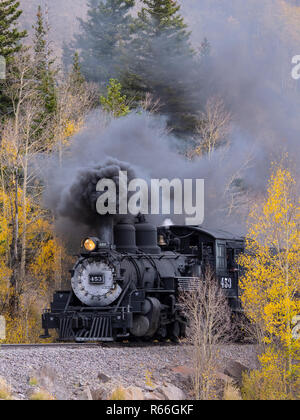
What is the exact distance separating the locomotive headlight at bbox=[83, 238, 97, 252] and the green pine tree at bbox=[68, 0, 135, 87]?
97.1 ft

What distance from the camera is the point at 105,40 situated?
52.8 m

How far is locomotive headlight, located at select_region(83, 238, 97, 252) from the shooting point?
749 inches

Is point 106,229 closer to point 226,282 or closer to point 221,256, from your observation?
point 221,256

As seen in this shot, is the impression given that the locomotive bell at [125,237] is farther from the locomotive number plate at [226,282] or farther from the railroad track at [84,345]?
the locomotive number plate at [226,282]

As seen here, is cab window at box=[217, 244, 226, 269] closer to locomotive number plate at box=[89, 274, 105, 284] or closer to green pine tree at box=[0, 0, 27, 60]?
locomotive number plate at box=[89, 274, 105, 284]

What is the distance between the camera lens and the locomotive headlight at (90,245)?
1902 cm

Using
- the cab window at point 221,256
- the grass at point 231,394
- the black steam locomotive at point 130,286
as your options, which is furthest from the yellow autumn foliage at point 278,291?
the black steam locomotive at point 130,286

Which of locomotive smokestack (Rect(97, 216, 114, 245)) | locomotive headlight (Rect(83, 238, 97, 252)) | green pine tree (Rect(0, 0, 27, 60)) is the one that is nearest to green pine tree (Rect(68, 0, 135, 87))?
green pine tree (Rect(0, 0, 27, 60))

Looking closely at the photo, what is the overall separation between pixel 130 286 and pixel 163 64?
91.2ft

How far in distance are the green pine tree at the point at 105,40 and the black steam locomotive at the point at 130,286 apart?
27725 millimetres

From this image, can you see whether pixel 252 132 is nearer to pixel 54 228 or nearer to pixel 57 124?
pixel 57 124

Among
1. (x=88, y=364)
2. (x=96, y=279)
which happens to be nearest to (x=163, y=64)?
(x=96, y=279)
